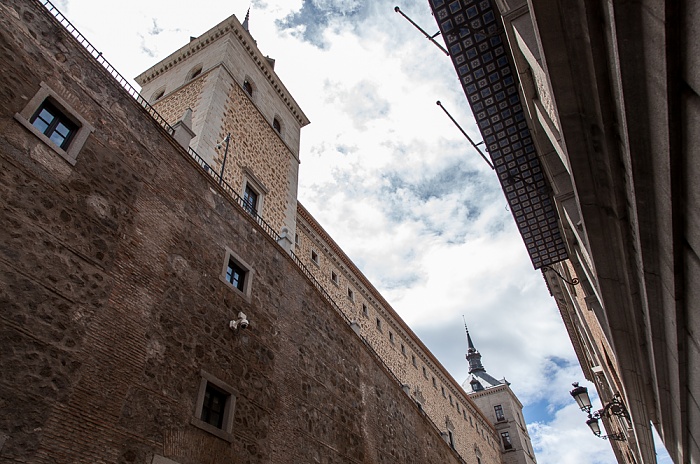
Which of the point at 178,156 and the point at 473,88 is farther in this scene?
the point at 178,156

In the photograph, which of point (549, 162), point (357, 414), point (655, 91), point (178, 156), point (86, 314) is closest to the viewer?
point (655, 91)

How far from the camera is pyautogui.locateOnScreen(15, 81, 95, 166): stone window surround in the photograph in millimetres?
6223

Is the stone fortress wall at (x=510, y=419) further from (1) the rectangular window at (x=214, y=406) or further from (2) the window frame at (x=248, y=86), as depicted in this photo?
(1) the rectangular window at (x=214, y=406)

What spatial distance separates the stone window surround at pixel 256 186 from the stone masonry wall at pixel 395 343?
3485mm

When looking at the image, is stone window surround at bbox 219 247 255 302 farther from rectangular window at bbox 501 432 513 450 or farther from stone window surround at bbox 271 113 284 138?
rectangular window at bbox 501 432 513 450

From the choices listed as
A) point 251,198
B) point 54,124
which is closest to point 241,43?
point 251,198

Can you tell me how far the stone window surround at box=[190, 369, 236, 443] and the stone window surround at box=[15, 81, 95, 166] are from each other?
3.88m

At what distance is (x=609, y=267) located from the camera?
560 centimetres

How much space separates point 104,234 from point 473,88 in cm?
662

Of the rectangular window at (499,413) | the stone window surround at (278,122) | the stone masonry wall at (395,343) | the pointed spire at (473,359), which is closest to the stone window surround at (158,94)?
the stone window surround at (278,122)

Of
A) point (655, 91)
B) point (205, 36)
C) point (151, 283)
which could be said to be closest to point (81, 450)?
point (151, 283)

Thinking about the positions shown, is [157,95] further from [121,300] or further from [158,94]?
[121,300]

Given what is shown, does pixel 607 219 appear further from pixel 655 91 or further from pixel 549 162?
pixel 549 162

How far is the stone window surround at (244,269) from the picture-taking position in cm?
900
